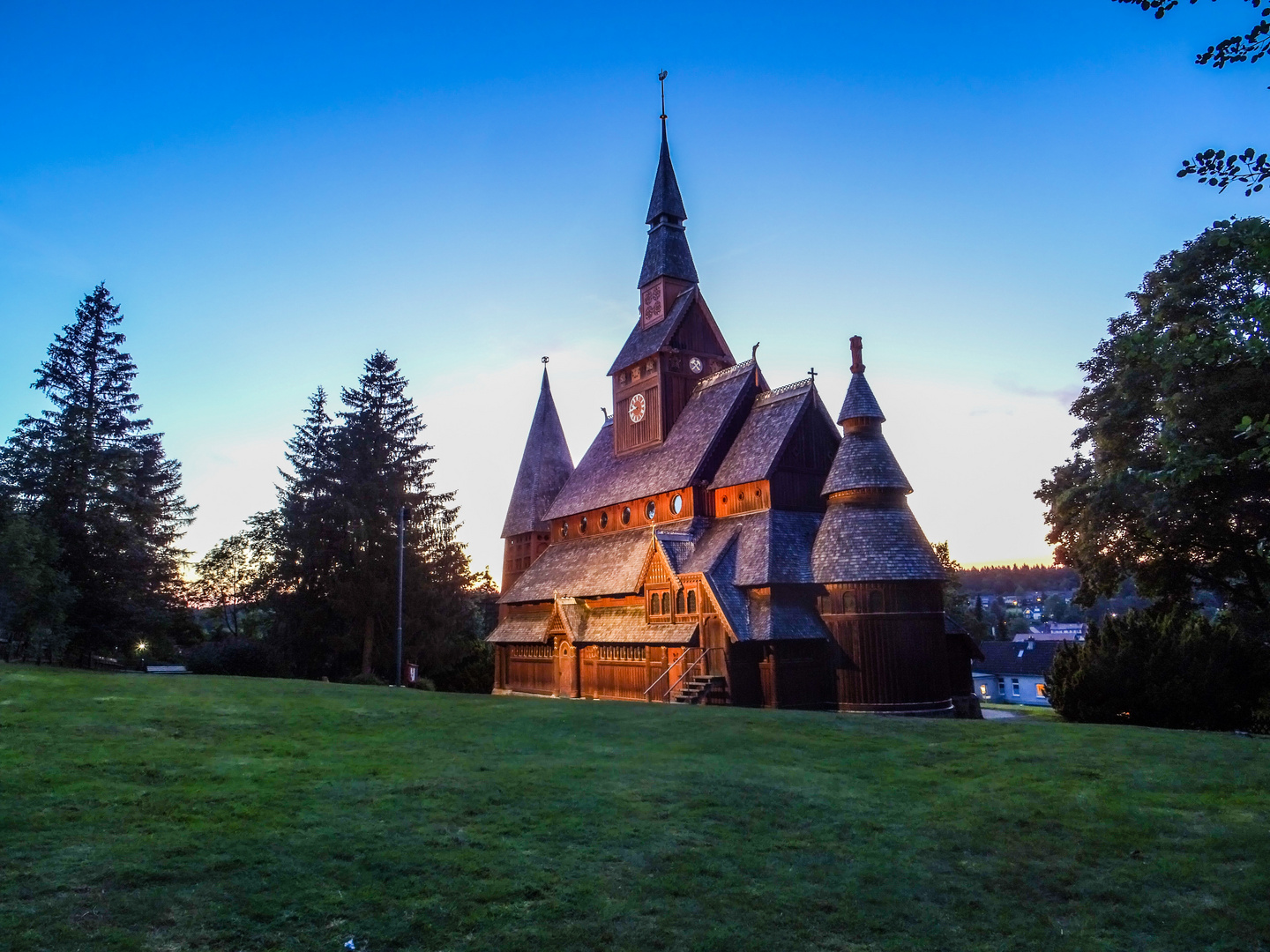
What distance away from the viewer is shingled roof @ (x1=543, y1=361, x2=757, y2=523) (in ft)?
Answer: 127

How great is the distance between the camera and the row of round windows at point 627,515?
39344mm

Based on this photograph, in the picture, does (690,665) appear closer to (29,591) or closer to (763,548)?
(763,548)

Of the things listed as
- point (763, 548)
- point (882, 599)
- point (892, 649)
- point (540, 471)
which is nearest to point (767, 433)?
point (763, 548)

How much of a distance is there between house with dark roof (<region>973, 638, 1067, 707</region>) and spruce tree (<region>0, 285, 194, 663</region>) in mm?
75028

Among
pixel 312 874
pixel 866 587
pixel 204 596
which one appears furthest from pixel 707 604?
pixel 204 596

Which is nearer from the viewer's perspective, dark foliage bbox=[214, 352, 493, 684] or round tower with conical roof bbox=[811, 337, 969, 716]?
round tower with conical roof bbox=[811, 337, 969, 716]

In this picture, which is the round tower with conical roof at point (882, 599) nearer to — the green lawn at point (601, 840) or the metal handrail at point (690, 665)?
the metal handrail at point (690, 665)

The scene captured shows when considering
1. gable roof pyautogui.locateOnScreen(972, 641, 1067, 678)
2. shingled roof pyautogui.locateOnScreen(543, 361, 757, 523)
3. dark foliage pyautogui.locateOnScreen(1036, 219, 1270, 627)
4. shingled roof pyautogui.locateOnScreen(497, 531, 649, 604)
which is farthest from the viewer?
gable roof pyautogui.locateOnScreen(972, 641, 1067, 678)

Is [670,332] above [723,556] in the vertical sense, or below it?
above

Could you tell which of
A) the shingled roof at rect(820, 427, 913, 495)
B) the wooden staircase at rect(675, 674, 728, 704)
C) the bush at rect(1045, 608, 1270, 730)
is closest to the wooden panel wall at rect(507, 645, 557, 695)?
the wooden staircase at rect(675, 674, 728, 704)

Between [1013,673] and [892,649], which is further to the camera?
[1013,673]

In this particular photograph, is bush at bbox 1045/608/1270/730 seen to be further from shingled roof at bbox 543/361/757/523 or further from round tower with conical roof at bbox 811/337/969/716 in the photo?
shingled roof at bbox 543/361/757/523

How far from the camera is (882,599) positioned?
30.2m

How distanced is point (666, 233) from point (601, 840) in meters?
43.6
